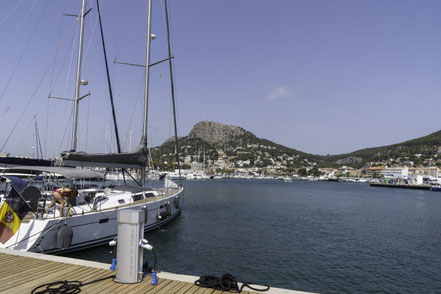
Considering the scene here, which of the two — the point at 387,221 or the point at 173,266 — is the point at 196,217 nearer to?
the point at 173,266

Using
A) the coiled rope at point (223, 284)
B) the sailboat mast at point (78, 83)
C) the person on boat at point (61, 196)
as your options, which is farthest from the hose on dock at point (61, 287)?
the sailboat mast at point (78, 83)

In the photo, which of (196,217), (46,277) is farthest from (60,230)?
(196,217)

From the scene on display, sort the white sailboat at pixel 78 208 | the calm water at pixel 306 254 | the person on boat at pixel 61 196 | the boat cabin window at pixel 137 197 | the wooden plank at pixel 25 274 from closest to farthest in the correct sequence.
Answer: the wooden plank at pixel 25 274 → the white sailboat at pixel 78 208 → the calm water at pixel 306 254 → the person on boat at pixel 61 196 → the boat cabin window at pixel 137 197

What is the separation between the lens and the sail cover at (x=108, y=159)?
12438 millimetres

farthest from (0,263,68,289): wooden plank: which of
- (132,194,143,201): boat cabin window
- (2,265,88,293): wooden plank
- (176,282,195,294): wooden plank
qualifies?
(132,194,143,201): boat cabin window

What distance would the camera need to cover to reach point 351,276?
37.3 ft

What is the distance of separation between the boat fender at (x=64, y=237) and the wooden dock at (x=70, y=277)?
11.3ft

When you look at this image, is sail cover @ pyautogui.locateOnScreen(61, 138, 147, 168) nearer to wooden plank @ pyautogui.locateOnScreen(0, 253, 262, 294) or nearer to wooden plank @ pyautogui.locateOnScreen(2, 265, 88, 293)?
wooden plank @ pyautogui.locateOnScreen(0, 253, 262, 294)

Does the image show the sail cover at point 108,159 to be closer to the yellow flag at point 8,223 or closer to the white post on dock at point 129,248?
the yellow flag at point 8,223

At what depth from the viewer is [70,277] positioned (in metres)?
5.72

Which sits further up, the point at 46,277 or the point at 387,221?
the point at 46,277

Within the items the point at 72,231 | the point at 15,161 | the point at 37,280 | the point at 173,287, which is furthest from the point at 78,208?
the point at 173,287

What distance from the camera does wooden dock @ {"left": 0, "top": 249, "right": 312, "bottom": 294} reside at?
5.19 metres

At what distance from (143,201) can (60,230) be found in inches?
238
